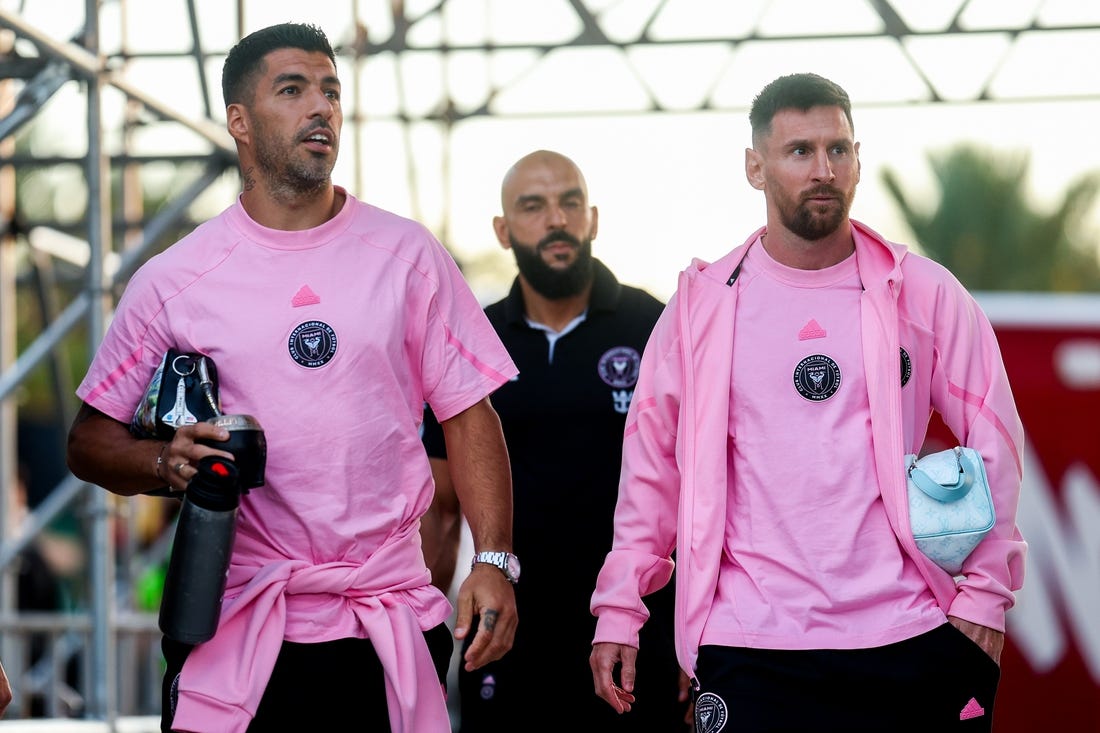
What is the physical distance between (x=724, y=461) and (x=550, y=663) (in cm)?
154

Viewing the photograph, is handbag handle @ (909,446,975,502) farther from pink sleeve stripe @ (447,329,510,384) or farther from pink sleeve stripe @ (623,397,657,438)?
pink sleeve stripe @ (447,329,510,384)

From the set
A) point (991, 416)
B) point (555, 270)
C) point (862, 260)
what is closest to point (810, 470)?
point (991, 416)

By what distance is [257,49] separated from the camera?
394 cm

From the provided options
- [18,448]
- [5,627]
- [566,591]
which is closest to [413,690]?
[566,591]

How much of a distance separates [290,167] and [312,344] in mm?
434

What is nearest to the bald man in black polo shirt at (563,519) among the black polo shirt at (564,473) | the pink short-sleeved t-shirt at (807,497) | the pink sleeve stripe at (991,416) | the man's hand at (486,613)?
the black polo shirt at (564,473)

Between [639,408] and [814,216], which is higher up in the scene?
[814,216]

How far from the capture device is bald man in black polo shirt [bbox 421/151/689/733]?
523cm

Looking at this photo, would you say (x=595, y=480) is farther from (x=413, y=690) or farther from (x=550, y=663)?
(x=413, y=690)

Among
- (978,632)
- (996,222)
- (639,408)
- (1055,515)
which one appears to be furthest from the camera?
(996,222)

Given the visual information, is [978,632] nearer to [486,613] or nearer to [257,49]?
[486,613]

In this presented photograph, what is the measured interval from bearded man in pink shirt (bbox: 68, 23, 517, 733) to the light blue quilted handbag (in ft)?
3.08

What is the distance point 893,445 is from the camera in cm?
383

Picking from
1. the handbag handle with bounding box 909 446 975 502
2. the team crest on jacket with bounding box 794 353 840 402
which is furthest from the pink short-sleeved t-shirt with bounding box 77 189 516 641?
the handbag handle with bounding box 909 446 975 502
